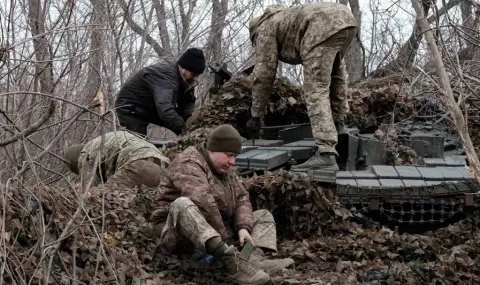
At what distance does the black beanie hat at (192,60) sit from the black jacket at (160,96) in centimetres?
18

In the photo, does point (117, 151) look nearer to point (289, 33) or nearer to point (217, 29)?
point (289, 33)

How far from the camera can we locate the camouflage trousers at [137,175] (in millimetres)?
7117

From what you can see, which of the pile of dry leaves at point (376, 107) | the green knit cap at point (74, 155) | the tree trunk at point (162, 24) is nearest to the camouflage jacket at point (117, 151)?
the green knit cap at point (74, 155)

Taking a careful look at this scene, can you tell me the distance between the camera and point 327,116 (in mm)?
7344

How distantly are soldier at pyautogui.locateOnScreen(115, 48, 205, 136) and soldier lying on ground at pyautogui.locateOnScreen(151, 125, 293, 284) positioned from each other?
10.0 feet

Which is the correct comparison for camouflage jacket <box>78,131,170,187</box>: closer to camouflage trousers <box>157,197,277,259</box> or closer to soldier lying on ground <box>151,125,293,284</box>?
soldier lying on ground <box>151,125,293,284</box>

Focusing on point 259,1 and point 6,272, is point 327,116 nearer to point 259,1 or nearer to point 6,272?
point 6,272

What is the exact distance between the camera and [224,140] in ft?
18.6

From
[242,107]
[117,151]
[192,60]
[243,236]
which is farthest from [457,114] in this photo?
[242,107]

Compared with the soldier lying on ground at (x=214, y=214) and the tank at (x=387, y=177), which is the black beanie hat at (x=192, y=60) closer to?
the tank at (x=387, y=177)

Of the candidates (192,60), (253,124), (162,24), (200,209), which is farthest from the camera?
(162,24)

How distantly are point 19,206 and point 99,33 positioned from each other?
18.1ft

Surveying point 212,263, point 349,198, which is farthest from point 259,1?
point 212,263

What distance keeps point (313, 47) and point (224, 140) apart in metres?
2.24
